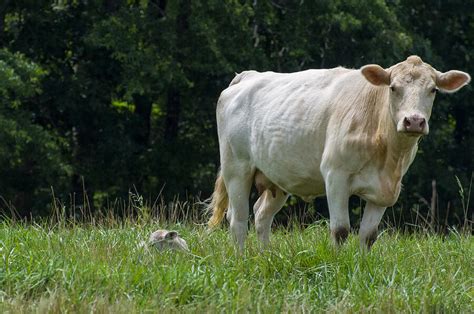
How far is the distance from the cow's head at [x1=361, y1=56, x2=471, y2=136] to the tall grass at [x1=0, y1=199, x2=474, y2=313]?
955mm

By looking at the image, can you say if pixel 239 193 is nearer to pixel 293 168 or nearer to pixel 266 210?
pixel 266 210

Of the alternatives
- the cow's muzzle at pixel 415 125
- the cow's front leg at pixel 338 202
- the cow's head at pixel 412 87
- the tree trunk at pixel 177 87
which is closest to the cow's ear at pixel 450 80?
the cow's head at pixel 412 87

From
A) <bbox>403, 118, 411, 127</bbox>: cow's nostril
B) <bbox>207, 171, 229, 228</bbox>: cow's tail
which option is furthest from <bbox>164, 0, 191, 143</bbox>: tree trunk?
<bbox>403, 118, 411, 127</bbox>: cow's nostril

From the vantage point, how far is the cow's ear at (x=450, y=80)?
9203 mm

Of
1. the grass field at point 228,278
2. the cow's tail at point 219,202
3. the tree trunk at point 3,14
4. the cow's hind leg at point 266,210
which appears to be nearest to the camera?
the grass field at point 228,278

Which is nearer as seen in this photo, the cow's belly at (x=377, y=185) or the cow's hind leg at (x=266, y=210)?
the cow's belly at (x=377, y=185)

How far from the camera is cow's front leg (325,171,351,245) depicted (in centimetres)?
919

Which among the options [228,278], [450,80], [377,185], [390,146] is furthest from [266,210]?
[228,278]

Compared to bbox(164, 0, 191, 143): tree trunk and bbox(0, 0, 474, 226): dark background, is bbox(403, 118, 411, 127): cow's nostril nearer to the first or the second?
bbox(0, 0, 474, 226): dark background

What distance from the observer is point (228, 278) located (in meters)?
7.62

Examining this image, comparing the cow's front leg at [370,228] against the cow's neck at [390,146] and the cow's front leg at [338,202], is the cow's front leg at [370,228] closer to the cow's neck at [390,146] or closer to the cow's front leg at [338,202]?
the cow's front leg at [338,202]

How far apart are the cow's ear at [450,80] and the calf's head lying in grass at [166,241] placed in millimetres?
2297

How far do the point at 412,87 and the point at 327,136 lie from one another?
2.90 ft

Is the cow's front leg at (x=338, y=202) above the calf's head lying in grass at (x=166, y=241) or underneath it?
above
